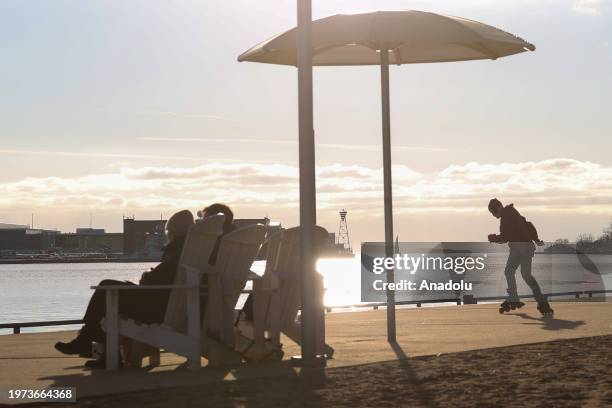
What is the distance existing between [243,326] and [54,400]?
11.9 ft

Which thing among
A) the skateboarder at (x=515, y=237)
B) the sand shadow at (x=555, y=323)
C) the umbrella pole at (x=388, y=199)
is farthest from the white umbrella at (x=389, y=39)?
the skateboarder at (x=515, y=237)

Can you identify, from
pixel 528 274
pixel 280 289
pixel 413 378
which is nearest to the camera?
pixel 413 378

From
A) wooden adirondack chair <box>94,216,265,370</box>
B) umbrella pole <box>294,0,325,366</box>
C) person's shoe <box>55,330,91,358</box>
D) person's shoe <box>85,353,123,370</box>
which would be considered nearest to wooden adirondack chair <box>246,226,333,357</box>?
umbrella pole <box>294,0,325,366</box>

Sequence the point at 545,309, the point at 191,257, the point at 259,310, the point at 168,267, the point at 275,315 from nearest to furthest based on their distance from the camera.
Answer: the point at 191,257 → the point at 168,267 → the point at 259,310 → the point at 275,315 → the point at 545,309

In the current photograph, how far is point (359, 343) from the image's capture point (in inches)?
489

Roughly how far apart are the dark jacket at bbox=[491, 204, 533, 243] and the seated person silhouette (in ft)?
27.0

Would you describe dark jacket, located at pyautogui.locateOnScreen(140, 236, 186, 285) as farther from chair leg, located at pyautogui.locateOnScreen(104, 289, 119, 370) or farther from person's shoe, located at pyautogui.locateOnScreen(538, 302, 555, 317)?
person's shoe, located at pyautogui.locateOnScreen(538, 302, 555, 317)

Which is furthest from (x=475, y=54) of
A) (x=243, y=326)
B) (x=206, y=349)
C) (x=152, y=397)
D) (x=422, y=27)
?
(x=152, y=397)

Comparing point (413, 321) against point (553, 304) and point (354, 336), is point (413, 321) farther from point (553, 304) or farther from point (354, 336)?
point (553, 304)

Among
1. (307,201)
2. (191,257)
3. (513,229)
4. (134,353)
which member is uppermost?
(307,201)

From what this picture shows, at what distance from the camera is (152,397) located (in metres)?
7.84

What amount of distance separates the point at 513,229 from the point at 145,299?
8738 millimetres

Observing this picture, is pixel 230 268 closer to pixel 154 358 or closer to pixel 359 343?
pixel 154 358

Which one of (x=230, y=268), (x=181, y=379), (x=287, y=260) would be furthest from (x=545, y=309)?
(x=181, y=379)
